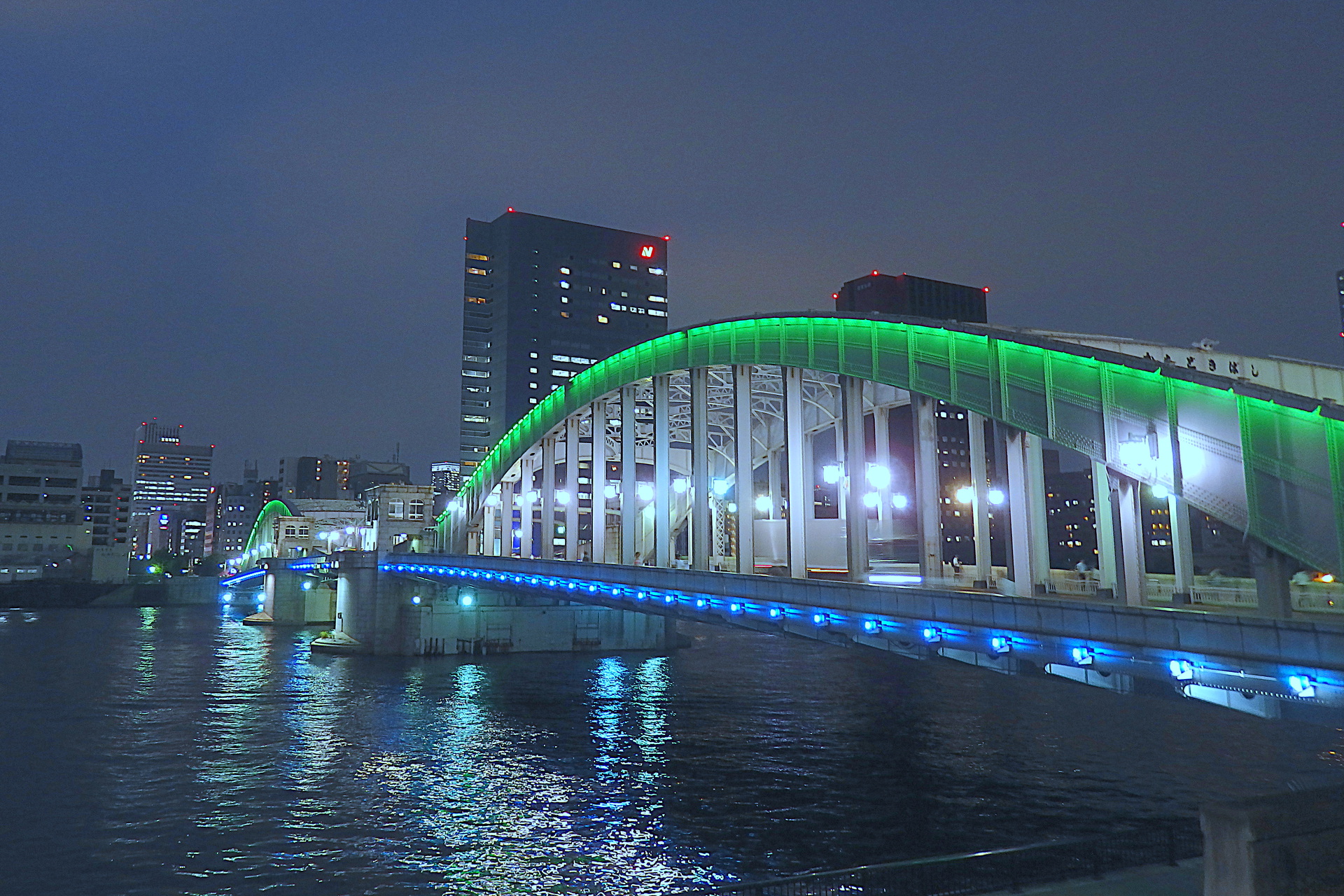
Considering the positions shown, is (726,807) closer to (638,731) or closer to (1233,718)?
(638,731)

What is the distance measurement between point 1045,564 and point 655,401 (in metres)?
32.2

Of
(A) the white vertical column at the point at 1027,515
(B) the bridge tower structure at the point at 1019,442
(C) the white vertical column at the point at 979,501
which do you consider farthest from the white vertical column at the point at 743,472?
(A) the white vertical column at the point at 1027,515

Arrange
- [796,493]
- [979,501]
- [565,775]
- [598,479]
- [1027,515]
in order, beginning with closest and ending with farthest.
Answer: [1027,515] → [979,501] → [565,775] → [796,493] → [598,479]

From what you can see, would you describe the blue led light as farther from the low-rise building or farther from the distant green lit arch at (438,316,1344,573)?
the low-rise building

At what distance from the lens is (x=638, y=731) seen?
45750 millimetres

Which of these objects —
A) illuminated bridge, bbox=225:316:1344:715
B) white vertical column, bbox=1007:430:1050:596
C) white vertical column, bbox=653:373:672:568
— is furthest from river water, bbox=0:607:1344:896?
white vertical column, bbox=653:373:672:568

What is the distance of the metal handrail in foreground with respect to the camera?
57.1 ft

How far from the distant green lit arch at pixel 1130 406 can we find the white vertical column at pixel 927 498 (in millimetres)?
1342

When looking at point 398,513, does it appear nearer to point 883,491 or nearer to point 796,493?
point 796,493

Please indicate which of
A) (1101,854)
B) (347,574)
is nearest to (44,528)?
(347,574)

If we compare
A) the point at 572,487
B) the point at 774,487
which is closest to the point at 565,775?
the point at 774,487

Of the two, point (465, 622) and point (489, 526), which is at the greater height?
point (489, 526)

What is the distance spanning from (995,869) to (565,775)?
2000cm

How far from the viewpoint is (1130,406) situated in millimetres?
→ 26672
